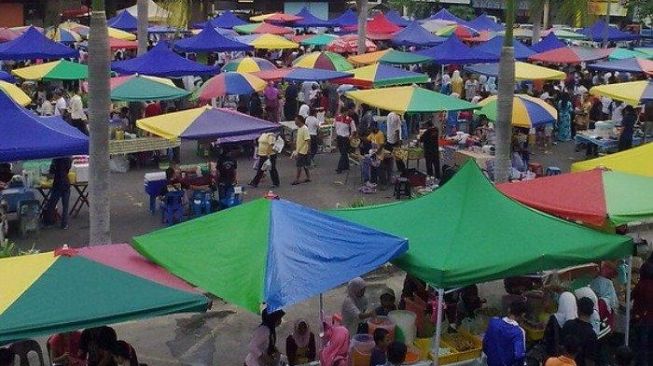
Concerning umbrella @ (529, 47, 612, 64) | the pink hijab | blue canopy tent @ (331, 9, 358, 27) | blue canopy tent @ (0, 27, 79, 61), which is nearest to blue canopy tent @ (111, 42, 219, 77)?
blue canopy tent @ (0, 27, 79, 61)

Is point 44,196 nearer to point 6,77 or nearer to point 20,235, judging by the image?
point 20,235

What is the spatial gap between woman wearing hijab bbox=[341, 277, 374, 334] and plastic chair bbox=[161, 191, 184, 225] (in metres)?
5.93

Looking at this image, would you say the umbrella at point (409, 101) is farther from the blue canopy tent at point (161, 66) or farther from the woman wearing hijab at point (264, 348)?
the woman wearing hijab at point (264, 348)

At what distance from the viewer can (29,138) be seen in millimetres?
12781

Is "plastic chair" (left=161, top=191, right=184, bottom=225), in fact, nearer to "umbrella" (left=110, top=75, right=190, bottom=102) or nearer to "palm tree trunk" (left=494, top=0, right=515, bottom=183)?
"umbrella" (left=110, top=75, right=190, bottom=102)

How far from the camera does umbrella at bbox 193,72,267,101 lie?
63.9 ft

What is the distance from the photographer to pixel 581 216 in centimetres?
966

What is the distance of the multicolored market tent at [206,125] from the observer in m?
14.6

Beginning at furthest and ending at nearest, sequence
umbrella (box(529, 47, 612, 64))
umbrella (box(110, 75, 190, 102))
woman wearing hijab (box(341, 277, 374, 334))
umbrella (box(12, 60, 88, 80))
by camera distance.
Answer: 1. umbrella (box(529, 47, 612, 64))
2. umbrella (box(12, 60, 88, 80))
3. umbrella (box(110, 75, 190, 102))
4. woman wearing hijab (box(341, 277, 374, 334))

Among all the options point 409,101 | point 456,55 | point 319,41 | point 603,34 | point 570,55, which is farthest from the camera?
point 603,34

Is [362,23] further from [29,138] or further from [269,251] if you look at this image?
[269,251]

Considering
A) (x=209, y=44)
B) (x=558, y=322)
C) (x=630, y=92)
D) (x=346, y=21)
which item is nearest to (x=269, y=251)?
(x=558, y=322)

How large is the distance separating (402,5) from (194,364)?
46.1 m

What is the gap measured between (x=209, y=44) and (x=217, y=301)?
17035mm
